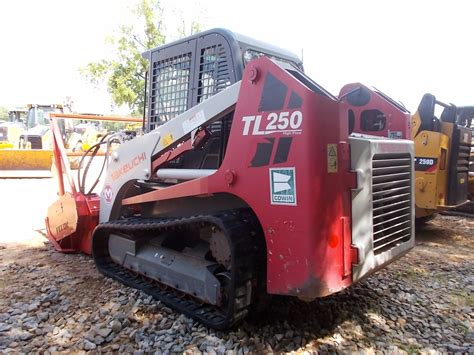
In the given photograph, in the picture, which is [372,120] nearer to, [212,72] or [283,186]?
[212,72]

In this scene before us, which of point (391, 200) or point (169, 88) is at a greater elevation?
point (169, 88)

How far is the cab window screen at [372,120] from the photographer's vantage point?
389cm

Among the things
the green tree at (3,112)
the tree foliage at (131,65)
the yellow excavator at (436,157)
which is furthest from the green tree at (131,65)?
the green tree at (3,112)

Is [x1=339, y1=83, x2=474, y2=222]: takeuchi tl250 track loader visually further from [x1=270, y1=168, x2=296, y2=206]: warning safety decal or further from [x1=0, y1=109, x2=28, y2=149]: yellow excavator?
[x1=0, y1=109, x2=28, y2=149]: yellow excavator

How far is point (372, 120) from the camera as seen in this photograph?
3.96 meters

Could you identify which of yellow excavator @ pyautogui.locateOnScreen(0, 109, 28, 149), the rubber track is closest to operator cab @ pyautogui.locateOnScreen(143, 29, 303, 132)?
the rubber track

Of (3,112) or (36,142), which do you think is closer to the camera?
(36,142)

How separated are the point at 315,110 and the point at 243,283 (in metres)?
1.13

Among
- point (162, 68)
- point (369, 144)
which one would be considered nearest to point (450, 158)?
point (369, 144)

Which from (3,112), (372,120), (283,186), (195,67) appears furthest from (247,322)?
(3,112)

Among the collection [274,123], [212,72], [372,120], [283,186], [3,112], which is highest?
[3,112]

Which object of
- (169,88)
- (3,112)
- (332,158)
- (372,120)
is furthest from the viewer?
(3,112)

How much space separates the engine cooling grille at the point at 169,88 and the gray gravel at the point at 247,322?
1519 millimetres

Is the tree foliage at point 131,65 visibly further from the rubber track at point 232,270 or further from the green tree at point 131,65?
the rubber track at point 232,270
